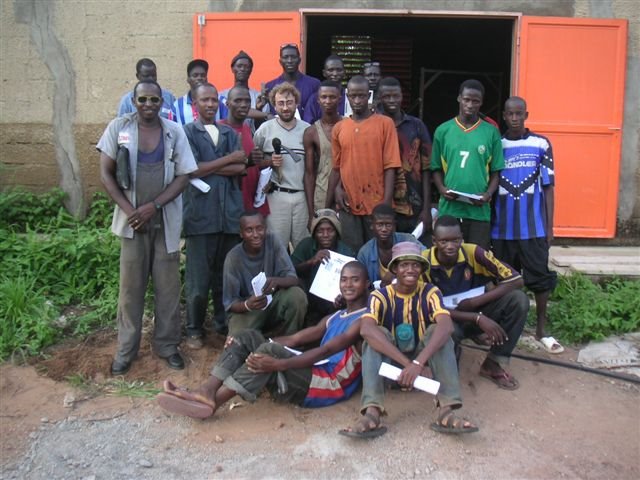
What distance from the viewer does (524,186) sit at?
4863 millimetres

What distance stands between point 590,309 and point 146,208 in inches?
133

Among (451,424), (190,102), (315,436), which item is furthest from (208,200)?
(451,424)

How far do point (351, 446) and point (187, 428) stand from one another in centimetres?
93

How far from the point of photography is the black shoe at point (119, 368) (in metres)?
4.46

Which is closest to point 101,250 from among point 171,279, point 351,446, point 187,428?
point 171,279

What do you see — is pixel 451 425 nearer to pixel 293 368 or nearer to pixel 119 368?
pixel 293 368

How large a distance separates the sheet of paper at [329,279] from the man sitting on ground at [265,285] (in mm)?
140

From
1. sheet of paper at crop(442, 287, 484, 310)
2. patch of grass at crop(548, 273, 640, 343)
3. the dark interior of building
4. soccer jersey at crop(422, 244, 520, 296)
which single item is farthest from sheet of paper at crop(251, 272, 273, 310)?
the dark interior of building

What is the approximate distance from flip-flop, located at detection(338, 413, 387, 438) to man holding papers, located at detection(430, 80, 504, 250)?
1.75m

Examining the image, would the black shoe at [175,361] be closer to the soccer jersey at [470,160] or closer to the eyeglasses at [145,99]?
the eyeglasses at [145,99]

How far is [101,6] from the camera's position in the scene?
683cm

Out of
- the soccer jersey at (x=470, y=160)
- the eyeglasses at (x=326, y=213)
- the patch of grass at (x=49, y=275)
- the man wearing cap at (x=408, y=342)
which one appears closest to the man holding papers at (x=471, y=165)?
the soccer jersey at (x=470, y=160)

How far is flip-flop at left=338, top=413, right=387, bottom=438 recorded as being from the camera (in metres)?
3.53

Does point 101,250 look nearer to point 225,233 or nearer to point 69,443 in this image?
point 225,233
